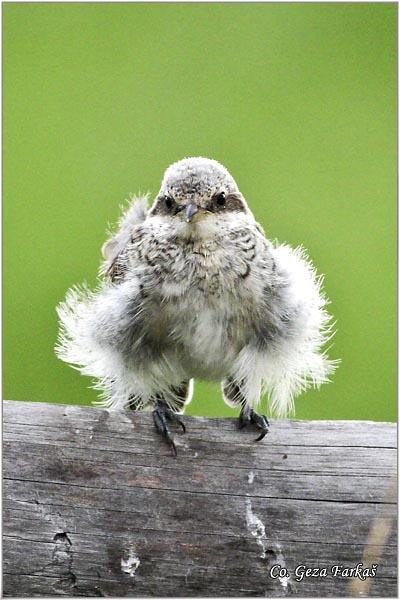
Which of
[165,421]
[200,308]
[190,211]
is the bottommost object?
[165,421]

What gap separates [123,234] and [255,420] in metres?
1.05

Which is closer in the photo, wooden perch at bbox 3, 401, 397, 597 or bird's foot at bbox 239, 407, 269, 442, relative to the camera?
wooden perch at bbox 3, 401, 397, 597

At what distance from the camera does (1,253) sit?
9.48 feet

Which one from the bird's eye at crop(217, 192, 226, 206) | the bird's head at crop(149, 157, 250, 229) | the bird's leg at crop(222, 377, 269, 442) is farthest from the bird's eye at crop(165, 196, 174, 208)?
the bird's leg at crop(222, 377, 269, 442)

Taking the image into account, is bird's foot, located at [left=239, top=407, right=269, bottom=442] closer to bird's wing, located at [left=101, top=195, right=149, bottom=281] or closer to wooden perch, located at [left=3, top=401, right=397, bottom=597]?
wooden perch, located at [left=3, top=401, right=397, bottom=597]

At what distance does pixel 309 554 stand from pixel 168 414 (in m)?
0.65

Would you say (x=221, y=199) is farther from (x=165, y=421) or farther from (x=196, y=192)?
(x=165, y=421)

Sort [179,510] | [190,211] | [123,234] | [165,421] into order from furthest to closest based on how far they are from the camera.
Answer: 1. [123,234]
2. [190,211]
3. [165,421]
4. [179,510]

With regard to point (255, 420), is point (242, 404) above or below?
above

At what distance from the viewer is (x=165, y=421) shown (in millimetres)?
2875

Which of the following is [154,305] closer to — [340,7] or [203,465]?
[203,465]

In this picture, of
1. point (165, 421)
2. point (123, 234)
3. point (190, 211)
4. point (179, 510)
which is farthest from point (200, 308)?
point (179, 510)

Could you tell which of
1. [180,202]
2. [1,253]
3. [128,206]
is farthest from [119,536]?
[128,206]

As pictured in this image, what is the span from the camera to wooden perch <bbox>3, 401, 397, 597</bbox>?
8.64 feet
